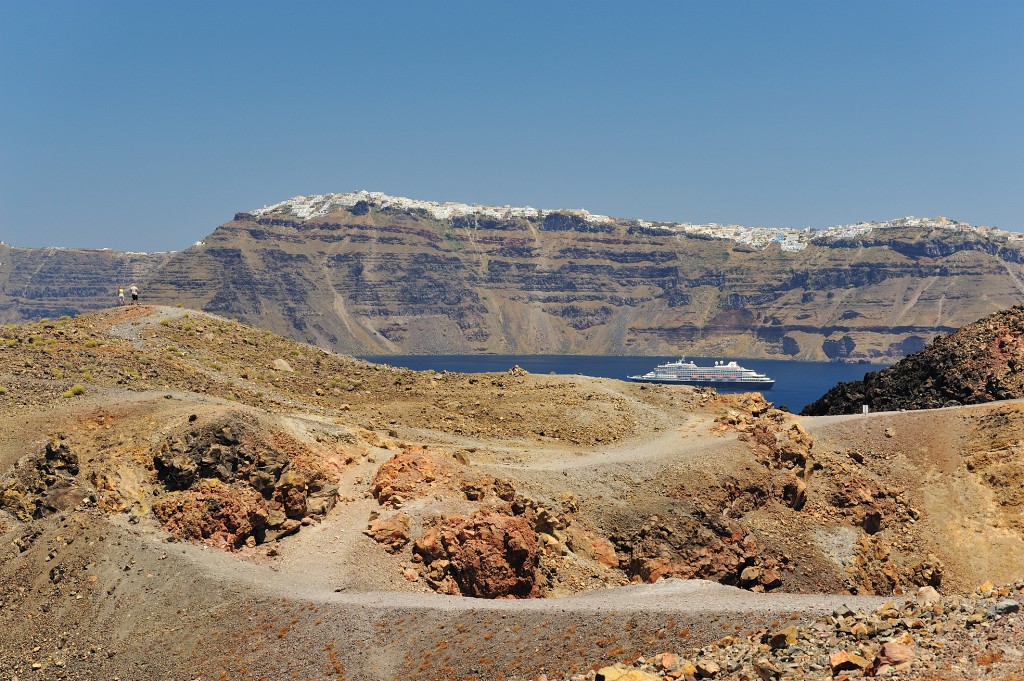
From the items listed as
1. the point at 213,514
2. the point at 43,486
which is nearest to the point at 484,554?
the point at 213,514

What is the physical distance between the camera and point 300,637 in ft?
93.8

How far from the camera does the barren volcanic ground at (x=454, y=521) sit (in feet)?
88.9

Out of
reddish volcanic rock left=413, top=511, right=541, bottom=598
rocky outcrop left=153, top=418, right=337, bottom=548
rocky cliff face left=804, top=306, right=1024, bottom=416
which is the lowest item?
reddish volcanic rock left=413, top=511, right=541, bottom=598

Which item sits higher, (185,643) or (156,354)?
(156,354)

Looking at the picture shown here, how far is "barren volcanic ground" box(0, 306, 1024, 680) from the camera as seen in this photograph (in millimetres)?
27094

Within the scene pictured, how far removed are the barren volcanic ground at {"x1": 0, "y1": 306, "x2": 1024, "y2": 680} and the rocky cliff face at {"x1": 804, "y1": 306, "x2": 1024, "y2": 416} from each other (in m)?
12.4

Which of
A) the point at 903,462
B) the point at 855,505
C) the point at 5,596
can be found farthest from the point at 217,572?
the point at 903,462

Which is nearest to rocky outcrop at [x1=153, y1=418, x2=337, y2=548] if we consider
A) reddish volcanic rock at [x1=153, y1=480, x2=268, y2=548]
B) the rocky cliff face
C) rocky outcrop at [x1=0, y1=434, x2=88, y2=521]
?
reddish volcanic rock at [x1=153, y1=480, x2=268, y2=548]

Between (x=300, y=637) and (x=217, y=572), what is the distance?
4772mm

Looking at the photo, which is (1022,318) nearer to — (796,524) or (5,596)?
(796,524)

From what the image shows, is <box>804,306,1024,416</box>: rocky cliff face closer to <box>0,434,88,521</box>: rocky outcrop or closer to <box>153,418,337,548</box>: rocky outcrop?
<box>153,418,337,548</box>: rocky outcrop

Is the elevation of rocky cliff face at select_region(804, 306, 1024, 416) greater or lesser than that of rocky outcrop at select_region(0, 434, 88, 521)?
greater

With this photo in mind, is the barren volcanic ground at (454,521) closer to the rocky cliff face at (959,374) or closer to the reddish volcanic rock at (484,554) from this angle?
the reddish volcanic rock at (484,554)

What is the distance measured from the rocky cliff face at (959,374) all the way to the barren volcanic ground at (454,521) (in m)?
12.4
